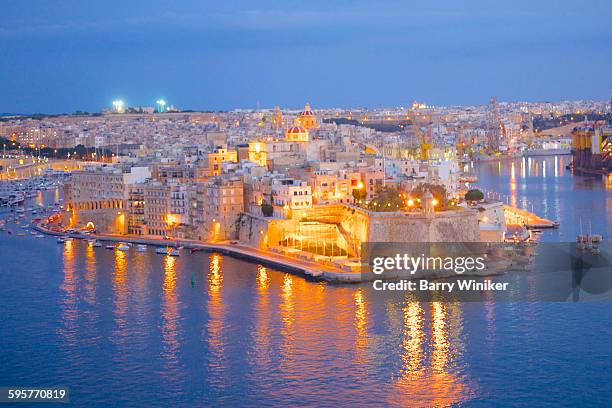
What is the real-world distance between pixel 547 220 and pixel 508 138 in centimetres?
2493

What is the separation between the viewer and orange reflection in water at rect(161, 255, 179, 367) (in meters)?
8.40

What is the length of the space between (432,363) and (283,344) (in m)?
1.22

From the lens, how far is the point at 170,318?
9.50m

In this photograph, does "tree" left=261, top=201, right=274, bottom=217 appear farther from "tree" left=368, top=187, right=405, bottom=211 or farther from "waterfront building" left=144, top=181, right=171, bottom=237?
"waterfront building" left=144, top=181, right=171, bottom=237

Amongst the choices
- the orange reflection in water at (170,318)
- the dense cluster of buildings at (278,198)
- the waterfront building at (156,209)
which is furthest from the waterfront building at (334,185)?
the orange reflection in water at (170,318)

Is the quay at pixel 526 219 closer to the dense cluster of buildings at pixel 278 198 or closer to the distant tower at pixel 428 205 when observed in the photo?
the dense cluster of buildings at pixel 278 198

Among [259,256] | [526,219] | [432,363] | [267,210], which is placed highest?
[267,210]

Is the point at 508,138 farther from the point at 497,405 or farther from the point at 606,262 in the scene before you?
the point at 497,405

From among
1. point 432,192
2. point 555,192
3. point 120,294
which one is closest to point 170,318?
point 120,294

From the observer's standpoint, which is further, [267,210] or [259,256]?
[267,210]

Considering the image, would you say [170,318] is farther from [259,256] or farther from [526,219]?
[526,219]

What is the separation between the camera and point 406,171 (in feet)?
53.3

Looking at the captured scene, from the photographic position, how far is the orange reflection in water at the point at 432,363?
7375 millimetres

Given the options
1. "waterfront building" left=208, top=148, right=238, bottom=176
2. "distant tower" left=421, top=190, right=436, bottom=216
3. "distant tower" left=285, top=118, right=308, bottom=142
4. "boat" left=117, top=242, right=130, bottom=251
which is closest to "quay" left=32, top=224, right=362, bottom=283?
"boat" left=117, top=242, right=130, bottom=251
